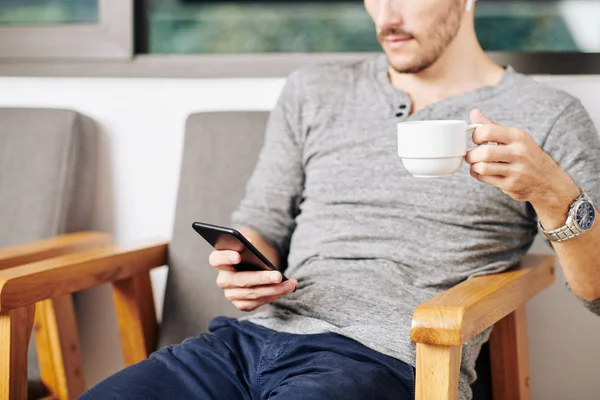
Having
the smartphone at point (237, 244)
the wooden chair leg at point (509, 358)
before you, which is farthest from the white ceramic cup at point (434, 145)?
the wooden chair leg at point (509, 358)

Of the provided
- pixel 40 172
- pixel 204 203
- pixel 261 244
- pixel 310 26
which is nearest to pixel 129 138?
pixel 40 172

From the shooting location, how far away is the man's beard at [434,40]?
135cm

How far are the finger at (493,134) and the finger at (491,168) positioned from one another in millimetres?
29

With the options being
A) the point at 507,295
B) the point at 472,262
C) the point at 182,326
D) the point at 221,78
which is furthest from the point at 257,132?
the point at 507,295

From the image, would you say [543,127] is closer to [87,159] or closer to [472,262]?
[472,262]

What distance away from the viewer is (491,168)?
0.96m

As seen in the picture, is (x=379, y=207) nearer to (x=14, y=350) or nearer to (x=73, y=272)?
(x=73, y=272)

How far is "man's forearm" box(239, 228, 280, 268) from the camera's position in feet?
4.58

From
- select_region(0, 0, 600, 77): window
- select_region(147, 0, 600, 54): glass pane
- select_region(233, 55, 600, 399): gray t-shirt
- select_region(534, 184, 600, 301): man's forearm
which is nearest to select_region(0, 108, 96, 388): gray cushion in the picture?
select_region(0, 0, 600, 77): window

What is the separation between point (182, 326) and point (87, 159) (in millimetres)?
469

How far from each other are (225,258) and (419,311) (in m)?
0.33

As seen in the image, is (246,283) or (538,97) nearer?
(246,283)

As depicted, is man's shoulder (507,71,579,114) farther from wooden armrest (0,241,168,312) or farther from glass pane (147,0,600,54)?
glass pane (147,0,600,54)

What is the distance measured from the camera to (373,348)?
3.87 feet
